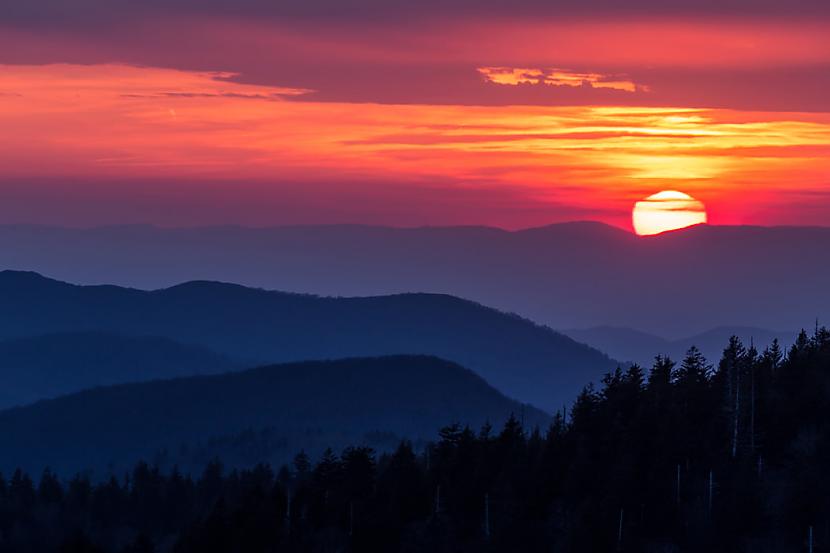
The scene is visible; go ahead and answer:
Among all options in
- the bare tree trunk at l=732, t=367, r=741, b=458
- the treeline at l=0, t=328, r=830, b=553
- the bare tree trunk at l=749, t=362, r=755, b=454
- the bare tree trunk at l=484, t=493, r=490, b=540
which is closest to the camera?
the treeline at l=0, t=328, r=830, b=553

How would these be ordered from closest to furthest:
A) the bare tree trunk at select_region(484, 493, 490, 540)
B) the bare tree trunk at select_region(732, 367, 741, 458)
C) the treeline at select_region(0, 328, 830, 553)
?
the treeline at select_region(0, 328, 830, 553) < the bare tree trunk at select_region(484, 493, 490, 540) < the bare tree trunk at select_region(732, 367, 741, 458)

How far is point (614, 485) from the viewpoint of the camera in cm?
10381

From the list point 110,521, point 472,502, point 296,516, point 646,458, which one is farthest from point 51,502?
point 646,458

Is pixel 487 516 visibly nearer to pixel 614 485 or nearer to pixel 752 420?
pixel 614 485

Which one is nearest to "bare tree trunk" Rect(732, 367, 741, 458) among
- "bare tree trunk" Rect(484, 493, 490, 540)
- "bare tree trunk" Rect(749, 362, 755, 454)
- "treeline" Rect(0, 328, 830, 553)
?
"treeline" Rect(0, 328, 830, 553)

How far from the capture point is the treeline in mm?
100812

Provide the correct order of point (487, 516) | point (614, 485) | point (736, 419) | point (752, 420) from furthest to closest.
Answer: point (487, 516), point (736, 419), point (752, 420), point (614, 485)

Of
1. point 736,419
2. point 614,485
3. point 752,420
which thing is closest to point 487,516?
point 614,485

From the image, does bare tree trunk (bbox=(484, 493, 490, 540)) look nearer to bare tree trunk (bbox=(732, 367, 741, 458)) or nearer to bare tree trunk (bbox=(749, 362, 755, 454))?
bare tree trunk (bbox=(732, 367, 741, 458))

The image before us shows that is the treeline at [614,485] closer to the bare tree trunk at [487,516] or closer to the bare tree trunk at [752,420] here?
the bare tree trunk at [487,516]

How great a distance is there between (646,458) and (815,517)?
15.2m

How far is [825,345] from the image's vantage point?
423 feet

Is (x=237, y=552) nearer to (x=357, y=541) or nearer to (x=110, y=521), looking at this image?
(x=357, y=541)

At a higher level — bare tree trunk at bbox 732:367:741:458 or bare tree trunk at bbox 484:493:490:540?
bare tree trunk at bbox 732:367:741:458
